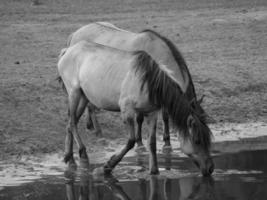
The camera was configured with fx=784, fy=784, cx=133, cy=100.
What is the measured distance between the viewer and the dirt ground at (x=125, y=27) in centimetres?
1224

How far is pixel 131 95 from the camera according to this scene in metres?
9.84

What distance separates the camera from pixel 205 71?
53.4 ft

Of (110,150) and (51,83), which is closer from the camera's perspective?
(110,150)

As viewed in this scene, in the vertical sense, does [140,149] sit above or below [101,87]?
below

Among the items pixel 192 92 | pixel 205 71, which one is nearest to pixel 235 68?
pixel 205 71

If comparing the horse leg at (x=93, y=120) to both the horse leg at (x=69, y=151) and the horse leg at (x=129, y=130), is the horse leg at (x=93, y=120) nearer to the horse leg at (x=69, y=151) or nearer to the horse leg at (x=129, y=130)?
the horse leg at (x=69, y=151)

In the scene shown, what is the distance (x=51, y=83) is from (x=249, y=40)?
779 centimetres

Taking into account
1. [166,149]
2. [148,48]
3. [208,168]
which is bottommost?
[166,149]

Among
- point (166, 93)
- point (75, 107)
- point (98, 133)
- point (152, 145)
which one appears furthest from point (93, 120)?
point (166, 93)

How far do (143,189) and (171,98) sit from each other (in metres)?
1.16

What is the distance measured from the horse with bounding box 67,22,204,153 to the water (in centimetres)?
83

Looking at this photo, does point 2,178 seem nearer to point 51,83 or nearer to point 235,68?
point 51,83

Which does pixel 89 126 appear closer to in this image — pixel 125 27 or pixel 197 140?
pixel 197 140

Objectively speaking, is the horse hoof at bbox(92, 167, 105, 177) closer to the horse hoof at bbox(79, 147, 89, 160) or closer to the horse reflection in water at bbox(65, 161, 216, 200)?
the horse reflection in water at bbox(65, 161, 216, 200)
